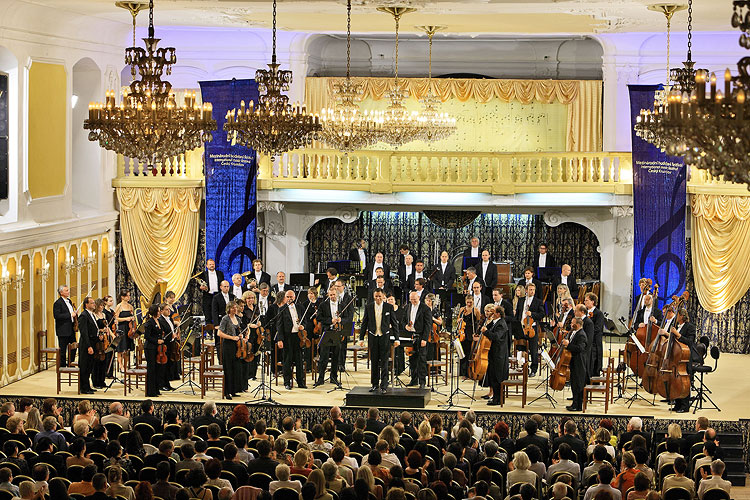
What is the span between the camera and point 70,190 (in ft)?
66.2

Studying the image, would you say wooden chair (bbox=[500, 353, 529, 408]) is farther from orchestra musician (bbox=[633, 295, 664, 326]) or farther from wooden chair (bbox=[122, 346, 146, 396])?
wooden chair (bbox=[122, 346, 146, 396])

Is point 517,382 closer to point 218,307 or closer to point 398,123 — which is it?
point 398,123

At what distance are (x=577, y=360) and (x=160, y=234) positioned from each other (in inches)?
360

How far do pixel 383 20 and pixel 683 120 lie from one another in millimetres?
11666

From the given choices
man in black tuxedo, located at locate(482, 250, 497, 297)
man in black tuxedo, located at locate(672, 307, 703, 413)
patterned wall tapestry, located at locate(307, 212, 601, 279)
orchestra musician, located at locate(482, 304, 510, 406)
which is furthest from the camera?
patterned wall tapestry, located at locate(307, 212, 601, 279)

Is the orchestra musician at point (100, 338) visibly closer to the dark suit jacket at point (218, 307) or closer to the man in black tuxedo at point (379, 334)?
the dark suit jacket at point (218, 307)

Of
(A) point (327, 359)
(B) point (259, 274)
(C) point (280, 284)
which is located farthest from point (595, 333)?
(B) point (259, 274)

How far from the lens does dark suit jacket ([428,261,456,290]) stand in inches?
784

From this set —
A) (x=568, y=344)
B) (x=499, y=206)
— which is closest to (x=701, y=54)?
(x=499, y=206)

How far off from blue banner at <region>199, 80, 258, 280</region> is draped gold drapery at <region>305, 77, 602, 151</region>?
3260 mm

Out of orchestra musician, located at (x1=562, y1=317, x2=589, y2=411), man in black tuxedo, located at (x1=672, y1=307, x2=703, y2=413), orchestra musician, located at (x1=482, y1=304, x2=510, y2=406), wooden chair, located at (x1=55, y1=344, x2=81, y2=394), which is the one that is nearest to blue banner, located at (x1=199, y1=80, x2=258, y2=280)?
wooden chair, located at (x1=55, y1=344, x2=81, y2=394)

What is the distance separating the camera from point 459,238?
23.5m

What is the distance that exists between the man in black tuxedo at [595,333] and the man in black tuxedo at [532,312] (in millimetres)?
Answer: 921

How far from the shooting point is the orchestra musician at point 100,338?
1695 cm
